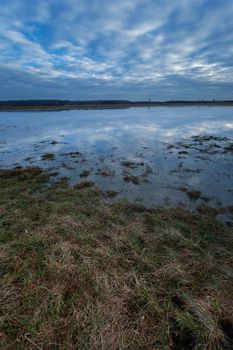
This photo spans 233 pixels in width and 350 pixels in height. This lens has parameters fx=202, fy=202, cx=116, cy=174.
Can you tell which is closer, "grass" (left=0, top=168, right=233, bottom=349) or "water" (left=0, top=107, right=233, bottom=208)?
"grass" (left=0, top=168, right=233, bottom=349)

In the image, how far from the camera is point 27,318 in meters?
3.04

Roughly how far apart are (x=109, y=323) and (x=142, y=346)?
21.2 inches

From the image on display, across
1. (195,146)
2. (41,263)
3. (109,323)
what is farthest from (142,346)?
(195,146)

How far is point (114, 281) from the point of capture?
3729 millimetres

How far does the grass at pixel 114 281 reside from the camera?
9.50 ft

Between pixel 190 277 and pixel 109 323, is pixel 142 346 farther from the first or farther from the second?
pixel 190 277

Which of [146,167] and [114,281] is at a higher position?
[114,281]

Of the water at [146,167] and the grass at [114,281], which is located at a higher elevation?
the grass at [114,281]

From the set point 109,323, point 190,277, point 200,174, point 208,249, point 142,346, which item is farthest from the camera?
point 200,174

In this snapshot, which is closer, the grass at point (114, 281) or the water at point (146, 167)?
the grass at point (114, 281)

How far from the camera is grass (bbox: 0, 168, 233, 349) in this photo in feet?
9.50

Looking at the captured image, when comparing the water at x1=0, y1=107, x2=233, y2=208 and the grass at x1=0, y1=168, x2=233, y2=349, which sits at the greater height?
the grass at x1=0, y1=168, x2=233, y2=349

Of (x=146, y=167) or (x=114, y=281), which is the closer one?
(x=114, y=281)

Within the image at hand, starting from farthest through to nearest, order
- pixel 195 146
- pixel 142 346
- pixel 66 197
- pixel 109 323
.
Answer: pixel 195 146 < pixel 66 197 < pixel 109 323 < pixel 142 346
